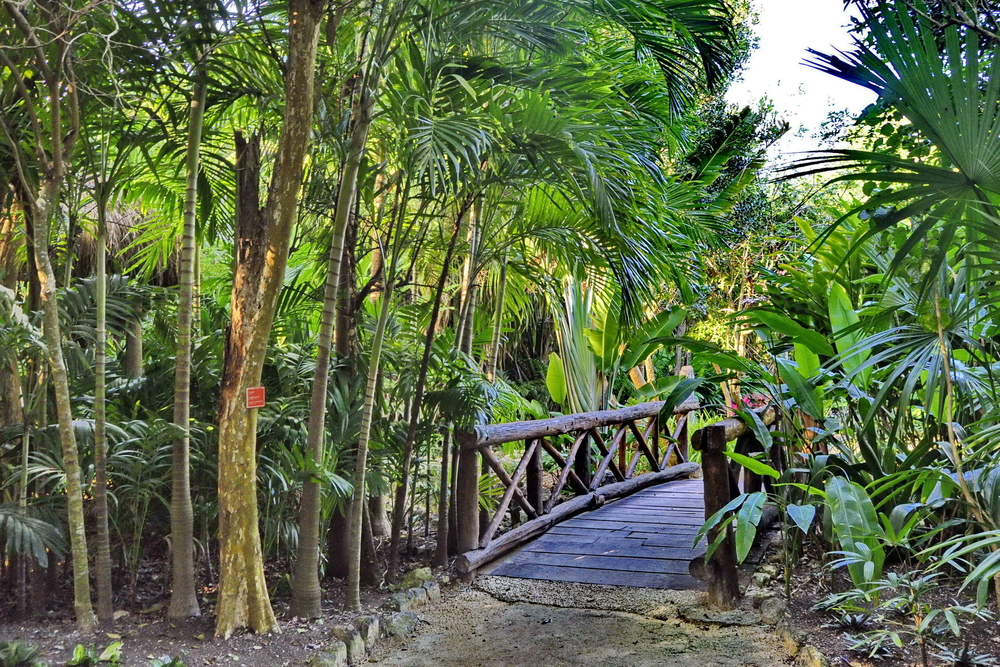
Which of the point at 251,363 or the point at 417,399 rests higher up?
the point at 251,363

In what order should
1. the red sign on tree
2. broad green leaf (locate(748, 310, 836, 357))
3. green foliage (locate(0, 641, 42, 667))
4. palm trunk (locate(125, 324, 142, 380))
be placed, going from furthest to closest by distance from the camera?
palm trunk (locate(125, 324, 142, 380)) < broad green leaf (locate(748, 310, 836, 357)) < the red sign on tree < green foliage (locate(0, 641, 42, 667))

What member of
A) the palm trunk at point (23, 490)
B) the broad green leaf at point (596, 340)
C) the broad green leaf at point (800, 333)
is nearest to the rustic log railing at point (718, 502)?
the broad green leaf at point (800, 333)

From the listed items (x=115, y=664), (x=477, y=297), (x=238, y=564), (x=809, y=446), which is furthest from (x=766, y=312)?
(x=115, y=664)

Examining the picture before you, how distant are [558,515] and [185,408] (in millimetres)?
2815

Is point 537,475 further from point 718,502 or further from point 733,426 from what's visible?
point 718,502

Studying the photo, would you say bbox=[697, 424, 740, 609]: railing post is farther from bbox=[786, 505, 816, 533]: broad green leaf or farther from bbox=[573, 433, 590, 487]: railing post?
bbox=[573, 433, 590, 487]: railing post

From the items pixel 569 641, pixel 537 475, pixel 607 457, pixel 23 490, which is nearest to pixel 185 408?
pixel 23 490

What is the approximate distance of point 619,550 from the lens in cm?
438

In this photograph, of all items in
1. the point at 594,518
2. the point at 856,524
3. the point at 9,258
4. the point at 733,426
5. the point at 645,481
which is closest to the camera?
the point at 856,524

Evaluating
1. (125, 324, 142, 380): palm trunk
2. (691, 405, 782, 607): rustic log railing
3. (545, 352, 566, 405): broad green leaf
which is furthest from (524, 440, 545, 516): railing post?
(545, 352, 566, 405): broad green leaf

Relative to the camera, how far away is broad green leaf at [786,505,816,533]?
2877 millimetres

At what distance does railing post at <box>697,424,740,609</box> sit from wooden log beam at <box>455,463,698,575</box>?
46.6 inches

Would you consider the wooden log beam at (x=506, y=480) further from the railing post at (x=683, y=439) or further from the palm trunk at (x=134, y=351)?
the railing post at (x=683, y=439)

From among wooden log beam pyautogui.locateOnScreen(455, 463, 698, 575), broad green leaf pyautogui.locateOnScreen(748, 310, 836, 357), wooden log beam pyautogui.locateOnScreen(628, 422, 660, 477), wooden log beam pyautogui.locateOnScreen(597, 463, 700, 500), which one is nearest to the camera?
broad green leaf pyautogui.locateOnScreen(748, 310, 836, 357)
